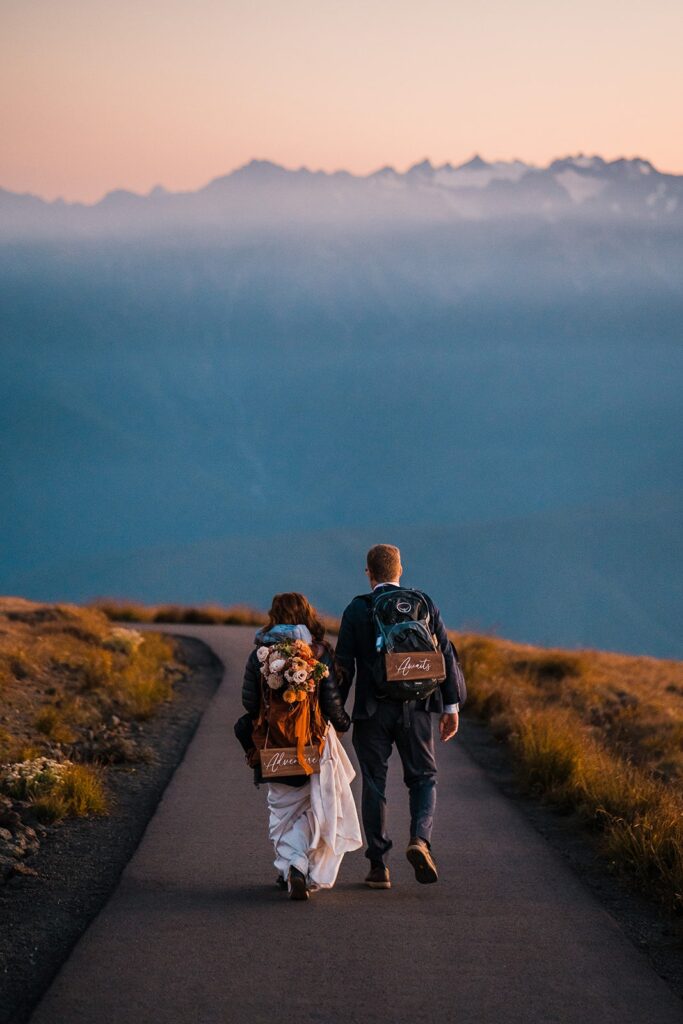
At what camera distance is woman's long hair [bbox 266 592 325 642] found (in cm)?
816

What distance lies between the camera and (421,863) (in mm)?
7988

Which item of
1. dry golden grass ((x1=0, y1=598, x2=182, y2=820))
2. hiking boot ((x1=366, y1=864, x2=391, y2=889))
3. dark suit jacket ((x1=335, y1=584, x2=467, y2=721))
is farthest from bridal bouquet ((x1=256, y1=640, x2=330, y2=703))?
dry golden grass ((x1=0, y1=598, x2=182, y2=820))

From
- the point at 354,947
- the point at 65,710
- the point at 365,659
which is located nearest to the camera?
the point at 354,947

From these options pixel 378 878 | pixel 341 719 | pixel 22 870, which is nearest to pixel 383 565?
pixel 341 719

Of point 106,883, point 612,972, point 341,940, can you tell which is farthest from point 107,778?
point 612,972

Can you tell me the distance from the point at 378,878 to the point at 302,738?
3.39 ft

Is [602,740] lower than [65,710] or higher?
lower

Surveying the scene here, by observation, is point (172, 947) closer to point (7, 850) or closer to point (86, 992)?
point (86, 992)

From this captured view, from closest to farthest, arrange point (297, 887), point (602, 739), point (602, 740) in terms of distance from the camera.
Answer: point (297, 887)
point (602, 740)
point (602, 739)

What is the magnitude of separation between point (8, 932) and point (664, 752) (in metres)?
10.8

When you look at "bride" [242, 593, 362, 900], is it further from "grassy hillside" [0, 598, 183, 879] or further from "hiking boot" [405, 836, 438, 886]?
"grassy hillside" [0, 598, 183, 879]

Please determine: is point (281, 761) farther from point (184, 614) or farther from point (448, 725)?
point (184, 614)

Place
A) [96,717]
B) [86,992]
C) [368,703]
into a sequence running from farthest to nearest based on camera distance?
[96,717] < [368,703] < [86,992]

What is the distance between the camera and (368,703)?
8180 millimetres
